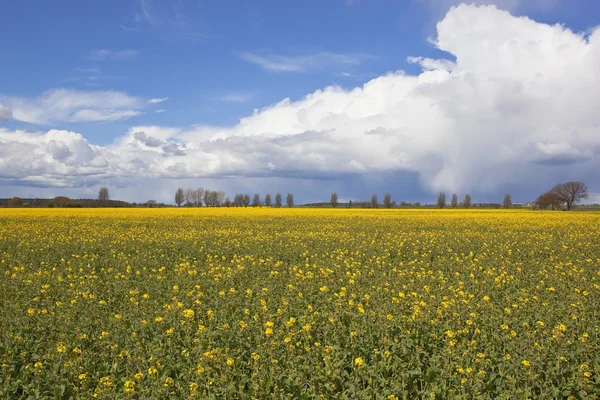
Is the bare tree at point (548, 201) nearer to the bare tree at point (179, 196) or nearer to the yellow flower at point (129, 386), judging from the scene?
the bare tree at point (179, 196)

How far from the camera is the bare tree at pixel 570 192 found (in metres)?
88.4

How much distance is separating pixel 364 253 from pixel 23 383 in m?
12.4

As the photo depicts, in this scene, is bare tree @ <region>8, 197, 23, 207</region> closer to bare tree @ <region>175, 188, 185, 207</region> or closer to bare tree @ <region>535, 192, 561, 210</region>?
bare tree @ <region>175, 188, 185, 207</region>

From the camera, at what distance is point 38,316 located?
8672 millimetres

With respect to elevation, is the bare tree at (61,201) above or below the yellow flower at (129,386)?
above

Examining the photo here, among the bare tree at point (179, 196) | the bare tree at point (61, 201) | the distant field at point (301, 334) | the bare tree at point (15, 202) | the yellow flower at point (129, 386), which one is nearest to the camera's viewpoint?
the yellow flower at point (129, 386)

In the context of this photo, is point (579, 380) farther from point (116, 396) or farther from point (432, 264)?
point (432, 264)

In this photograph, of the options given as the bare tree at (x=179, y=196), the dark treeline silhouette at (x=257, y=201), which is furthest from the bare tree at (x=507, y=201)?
the bare tree at (x=179, y=196)

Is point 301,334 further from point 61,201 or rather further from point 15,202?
point 15,202

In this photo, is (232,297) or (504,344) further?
(232,297)

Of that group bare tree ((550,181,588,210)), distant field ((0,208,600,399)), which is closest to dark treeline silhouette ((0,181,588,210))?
bare tree ((550,181,588,210))

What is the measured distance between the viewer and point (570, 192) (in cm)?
8962

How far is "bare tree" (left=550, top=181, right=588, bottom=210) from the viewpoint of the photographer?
88.4 metres

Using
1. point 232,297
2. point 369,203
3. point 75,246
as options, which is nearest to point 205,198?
point 369,203
